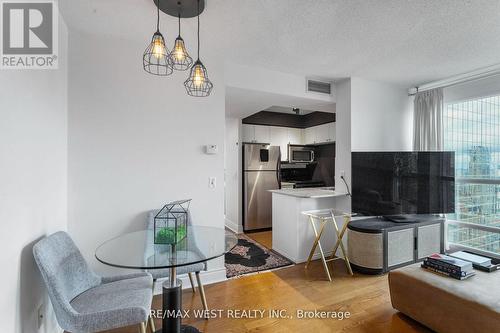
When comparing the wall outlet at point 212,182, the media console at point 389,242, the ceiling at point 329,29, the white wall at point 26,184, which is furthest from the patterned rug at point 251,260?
the ceiling at point 329,29

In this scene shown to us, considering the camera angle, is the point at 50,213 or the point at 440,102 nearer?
the point at 50,213

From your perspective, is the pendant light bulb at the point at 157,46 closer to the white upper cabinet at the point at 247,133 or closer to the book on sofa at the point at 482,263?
the book on sofa at the point at 482,263

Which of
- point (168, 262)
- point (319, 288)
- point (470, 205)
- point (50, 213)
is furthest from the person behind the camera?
point (470, 205)

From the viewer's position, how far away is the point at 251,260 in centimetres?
335

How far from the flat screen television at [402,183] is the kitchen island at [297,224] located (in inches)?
14.3

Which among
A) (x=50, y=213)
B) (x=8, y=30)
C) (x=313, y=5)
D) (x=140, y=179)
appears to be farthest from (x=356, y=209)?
(x=8, y=30)

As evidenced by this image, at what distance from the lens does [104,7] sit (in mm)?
1897

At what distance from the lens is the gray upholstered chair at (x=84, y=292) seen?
135 centimetres

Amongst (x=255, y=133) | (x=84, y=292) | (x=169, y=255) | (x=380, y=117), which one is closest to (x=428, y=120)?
(x=380, y=117)

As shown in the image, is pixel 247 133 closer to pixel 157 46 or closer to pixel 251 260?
pixel 251 260

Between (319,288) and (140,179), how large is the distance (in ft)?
7.41

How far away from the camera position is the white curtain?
3.53 metres

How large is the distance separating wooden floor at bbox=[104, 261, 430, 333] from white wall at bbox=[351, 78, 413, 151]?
1.82 m

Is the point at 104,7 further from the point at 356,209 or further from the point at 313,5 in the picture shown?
the point at 356,209
